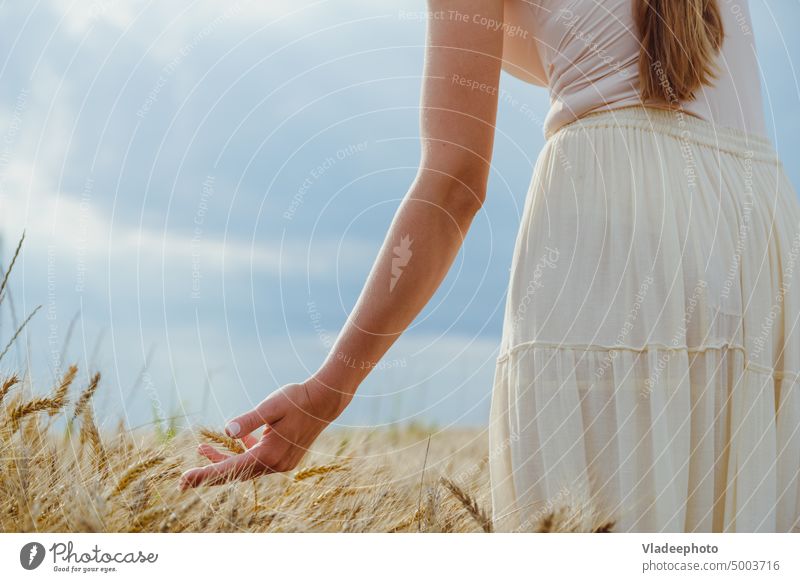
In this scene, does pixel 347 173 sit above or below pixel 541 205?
above

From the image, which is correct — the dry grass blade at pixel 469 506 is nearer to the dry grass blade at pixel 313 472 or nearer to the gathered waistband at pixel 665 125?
the dry grass blade at pixel 313 472

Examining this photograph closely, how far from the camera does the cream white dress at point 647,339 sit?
1.14 metres

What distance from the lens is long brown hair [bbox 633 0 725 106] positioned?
117cm

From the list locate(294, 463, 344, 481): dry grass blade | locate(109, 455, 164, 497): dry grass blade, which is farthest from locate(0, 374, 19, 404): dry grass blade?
locate(294, 463, 344, 481): dry grass blade

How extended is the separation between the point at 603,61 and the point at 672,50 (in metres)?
0.11

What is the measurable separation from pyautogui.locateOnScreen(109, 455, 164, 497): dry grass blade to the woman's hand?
7cm

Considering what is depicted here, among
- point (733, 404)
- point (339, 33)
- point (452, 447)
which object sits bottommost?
point (452, 447)

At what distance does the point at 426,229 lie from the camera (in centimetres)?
120

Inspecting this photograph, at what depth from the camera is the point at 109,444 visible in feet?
4.50

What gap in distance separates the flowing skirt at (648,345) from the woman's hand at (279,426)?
308 mm
